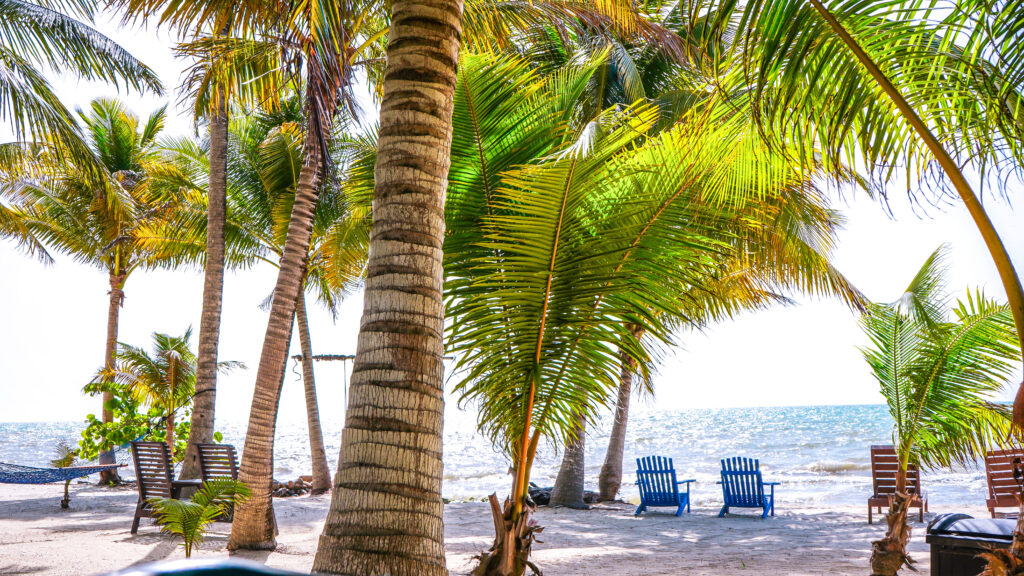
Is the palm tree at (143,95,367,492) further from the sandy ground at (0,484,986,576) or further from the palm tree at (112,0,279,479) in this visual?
the sandy ground at (0,484,986,576)

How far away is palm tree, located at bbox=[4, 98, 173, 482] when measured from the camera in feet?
52.5

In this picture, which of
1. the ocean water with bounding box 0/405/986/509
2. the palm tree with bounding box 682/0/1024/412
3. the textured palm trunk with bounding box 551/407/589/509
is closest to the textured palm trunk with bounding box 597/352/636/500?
the textured palm trunk with bounding box 551/407/589/509

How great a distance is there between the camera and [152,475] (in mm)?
8016

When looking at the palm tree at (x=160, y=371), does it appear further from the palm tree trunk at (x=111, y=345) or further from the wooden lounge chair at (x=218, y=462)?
the wooden lounge chair at (x=218, y=462)

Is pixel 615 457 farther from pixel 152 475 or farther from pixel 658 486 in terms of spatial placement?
pixel 152 475

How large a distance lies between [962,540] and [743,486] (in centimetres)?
730

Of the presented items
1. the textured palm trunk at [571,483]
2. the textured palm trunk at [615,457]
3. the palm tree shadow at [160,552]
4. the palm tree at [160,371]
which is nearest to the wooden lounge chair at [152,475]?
the palm tree shadow at [160,552]

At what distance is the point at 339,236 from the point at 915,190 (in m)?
9.91

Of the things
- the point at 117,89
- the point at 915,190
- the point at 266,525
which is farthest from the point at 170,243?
the point at 915,190

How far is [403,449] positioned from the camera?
104 inches

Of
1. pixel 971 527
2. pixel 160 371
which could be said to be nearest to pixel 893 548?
pixel 971 527

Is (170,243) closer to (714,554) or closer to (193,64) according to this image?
(193,64)

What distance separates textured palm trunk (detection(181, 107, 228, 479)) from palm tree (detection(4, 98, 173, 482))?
19.6ft

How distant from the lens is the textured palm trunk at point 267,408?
21.8 feet
